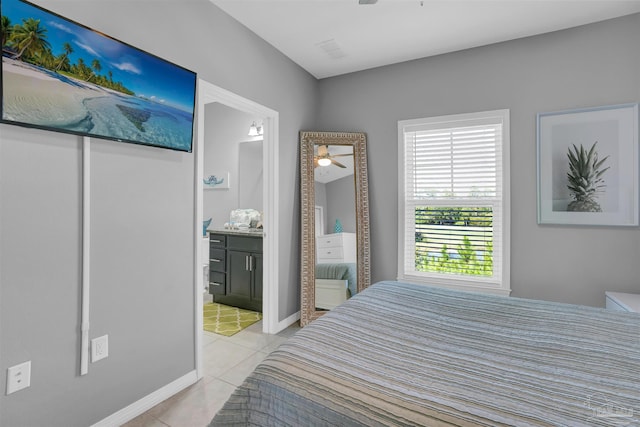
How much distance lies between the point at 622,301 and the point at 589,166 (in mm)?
1040

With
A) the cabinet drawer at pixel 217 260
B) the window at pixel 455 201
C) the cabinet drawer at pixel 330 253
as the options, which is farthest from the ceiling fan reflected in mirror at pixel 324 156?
the cabinet drawer at pixel 217 260

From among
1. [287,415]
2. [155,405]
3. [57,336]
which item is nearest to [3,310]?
[57,336]

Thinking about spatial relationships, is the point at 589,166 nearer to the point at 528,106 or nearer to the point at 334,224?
the point at 528,106

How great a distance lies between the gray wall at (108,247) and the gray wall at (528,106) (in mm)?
1623

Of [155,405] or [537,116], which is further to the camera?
[537,116]

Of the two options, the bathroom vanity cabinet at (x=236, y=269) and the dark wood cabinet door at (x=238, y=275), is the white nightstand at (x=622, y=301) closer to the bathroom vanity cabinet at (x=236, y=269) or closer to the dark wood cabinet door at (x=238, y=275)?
the bathroom vanity cabinet at (x=236, y=269)

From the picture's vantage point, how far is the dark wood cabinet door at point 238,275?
3760 mm

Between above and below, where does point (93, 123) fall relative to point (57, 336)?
above

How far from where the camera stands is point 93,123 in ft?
5.39

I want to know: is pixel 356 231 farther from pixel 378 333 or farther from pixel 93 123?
pixel 93 123

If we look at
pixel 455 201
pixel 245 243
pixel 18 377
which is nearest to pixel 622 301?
pixel 455 201

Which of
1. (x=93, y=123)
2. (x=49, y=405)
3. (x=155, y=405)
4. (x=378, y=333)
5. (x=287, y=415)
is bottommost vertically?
(x=155, y=405)

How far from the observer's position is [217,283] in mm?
4039

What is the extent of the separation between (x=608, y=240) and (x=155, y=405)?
3.47 meters
